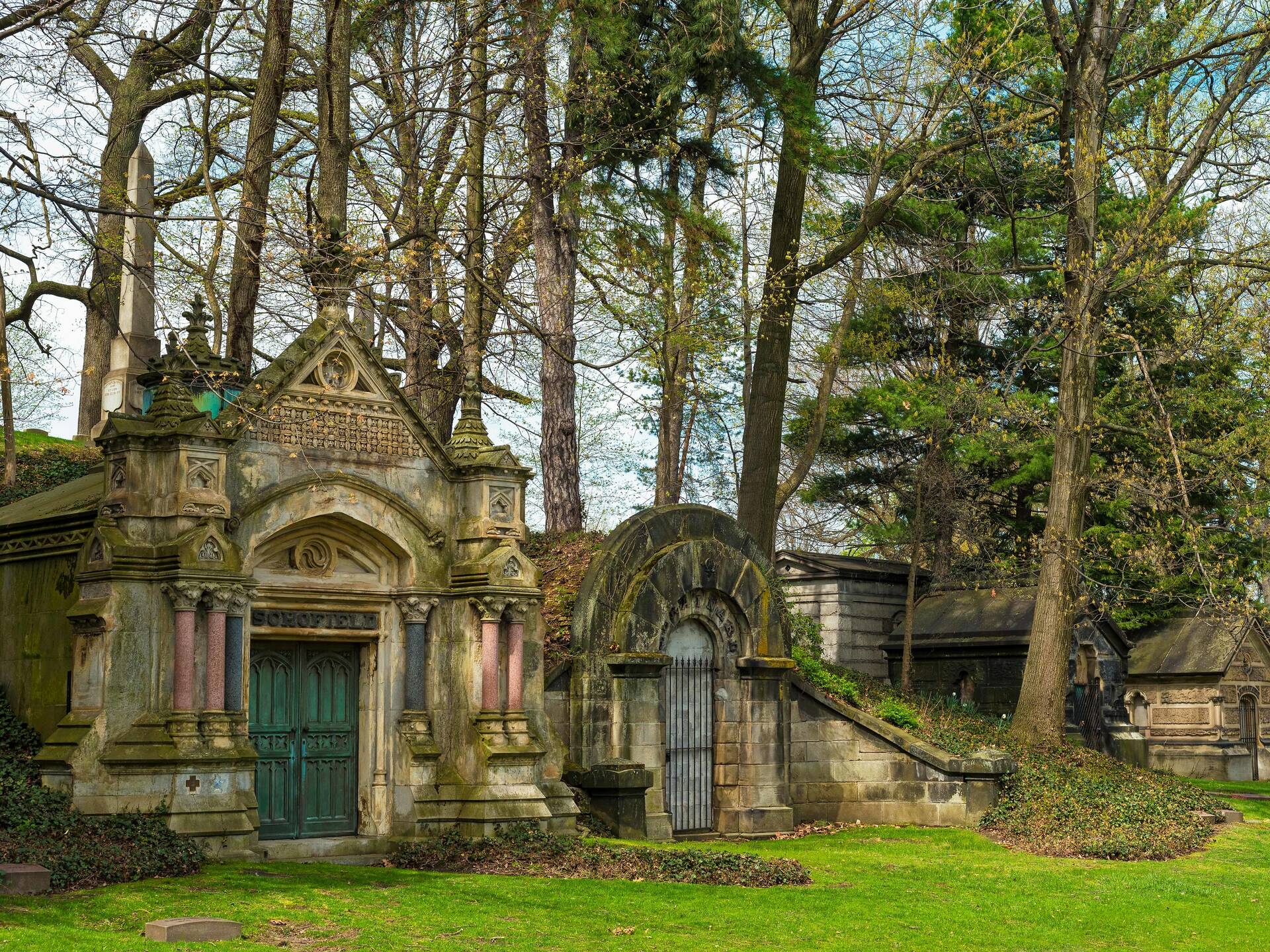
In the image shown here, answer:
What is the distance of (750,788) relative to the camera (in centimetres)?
1888

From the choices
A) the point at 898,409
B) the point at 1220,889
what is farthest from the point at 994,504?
the point at 1220,889

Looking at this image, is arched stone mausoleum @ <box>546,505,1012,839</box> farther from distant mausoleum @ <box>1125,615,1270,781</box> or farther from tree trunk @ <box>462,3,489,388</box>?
distant mausoleum @ <box>1125,615,1270,781</box>

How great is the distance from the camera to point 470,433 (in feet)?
52.2

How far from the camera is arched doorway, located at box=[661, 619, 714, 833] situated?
18.3 m

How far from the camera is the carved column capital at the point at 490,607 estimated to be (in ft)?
49.9

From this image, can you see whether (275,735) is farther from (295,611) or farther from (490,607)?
(490,607)

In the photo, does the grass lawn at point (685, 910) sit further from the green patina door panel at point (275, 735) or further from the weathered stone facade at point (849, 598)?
the weathered stone facade at point (849, 598)

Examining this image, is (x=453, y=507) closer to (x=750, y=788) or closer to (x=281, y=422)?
(x=281, y=422)

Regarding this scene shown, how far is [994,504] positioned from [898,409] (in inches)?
126

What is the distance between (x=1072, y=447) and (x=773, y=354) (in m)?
5.12

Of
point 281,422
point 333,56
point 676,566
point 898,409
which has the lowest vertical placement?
point 676,566

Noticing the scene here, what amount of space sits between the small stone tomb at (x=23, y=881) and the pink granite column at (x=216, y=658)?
8.87 ft

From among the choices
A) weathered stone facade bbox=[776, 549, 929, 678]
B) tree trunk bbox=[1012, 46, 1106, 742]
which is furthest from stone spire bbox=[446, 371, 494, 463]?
weathered stone facade bbox=[776, 549, 929, 678]

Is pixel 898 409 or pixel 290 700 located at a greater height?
pixel 898 409
